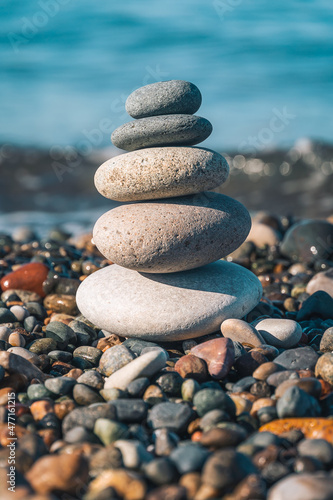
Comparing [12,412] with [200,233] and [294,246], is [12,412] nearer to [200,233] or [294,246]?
[200,233]

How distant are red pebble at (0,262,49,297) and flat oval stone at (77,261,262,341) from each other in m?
1.24

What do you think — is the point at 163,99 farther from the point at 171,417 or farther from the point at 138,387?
the point at 171,417

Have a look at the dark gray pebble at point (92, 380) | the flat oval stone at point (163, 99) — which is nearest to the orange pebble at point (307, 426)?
the dark gray pebble at point (92, 380)

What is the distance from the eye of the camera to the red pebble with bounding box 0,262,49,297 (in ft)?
18.2

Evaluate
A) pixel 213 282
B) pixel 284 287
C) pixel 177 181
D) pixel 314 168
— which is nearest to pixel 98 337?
pixel 213 282

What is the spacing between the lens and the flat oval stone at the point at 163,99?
4102 millimetres

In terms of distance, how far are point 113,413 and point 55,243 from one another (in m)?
5.02

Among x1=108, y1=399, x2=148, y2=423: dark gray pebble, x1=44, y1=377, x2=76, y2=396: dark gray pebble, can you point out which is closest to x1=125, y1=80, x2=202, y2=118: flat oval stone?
x1=44, y1=377, x2=76, y2=396: dark gray pebble

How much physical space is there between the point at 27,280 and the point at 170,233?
→ 2327mm

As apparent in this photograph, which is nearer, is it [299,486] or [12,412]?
[299,486]

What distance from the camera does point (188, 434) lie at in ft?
9.36

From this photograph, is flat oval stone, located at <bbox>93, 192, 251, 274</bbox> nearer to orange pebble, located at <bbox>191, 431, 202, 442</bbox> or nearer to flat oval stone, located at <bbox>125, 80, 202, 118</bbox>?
flat oval stone, located at <bbox>125, 80, 202, 118</bbox>

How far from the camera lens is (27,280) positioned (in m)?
5.59

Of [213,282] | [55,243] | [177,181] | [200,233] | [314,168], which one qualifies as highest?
[177,181]
